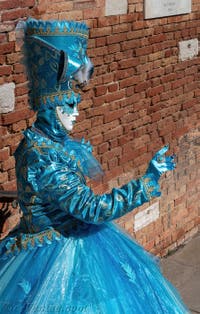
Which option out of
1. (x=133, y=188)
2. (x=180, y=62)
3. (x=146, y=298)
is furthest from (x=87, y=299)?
(x=180, y=62)

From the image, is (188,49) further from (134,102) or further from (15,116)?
(15,116)

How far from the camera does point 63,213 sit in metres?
2.94

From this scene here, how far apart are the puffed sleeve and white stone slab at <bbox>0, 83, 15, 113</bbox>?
1.42 m

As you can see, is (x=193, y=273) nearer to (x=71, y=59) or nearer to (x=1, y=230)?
(x=1, y=230)

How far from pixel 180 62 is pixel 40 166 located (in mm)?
3554

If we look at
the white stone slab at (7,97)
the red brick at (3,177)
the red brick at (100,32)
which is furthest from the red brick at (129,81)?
the red brick at (3,177)

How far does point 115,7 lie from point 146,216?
6.03 ft

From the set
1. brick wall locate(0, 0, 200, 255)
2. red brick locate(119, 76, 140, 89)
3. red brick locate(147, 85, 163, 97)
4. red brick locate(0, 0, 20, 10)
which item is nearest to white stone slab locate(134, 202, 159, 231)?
brick wall locate(0, 0, 200, 255)

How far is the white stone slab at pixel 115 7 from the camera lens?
502 centimetres

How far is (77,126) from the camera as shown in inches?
191

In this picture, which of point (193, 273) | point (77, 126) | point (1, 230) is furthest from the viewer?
point (193, 273)

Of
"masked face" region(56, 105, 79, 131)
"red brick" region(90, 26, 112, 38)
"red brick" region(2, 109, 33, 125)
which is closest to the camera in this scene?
"masked face" region(56, 105, 79, 131)

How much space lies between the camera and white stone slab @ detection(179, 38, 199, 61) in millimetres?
6076

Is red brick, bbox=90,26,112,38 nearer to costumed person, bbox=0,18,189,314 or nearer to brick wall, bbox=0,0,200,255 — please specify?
brick wall, bbox=0,0,200,255
